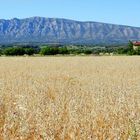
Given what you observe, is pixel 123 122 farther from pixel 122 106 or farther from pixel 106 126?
pixel 122 106

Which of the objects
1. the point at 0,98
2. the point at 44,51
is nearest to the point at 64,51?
the point at 44,51

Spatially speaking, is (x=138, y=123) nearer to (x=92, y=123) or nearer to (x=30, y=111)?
(x=92, y=123)

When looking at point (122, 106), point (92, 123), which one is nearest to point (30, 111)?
point (92, 123)

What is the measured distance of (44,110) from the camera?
23.7 feet

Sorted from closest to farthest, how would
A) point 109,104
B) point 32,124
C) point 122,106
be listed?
point 32,124 < point 122,106 < point 109,104

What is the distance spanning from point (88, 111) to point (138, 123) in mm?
2496

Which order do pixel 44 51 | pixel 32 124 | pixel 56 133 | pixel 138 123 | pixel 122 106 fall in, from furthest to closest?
pixel 44 51 → pixel 122 106 → pixel 32 124 → pixel 56 133 → pixel 138 123

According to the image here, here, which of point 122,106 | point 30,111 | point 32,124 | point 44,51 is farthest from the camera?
point 44,51

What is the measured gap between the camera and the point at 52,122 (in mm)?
6164

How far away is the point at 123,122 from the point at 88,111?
0.86m

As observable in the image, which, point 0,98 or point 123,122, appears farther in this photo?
point 0,98

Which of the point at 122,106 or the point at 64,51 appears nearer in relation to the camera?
the point at 122,106

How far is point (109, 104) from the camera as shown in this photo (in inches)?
326

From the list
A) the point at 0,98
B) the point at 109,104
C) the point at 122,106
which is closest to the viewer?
the point at 122,106
